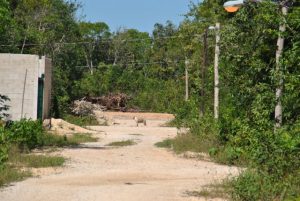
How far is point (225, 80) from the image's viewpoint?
2028 cm

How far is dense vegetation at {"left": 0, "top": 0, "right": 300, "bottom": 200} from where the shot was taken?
33.1 feet

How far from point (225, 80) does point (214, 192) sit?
30.0 feet

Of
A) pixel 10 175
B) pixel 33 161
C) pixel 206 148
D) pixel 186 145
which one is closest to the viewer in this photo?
pixel 10 175

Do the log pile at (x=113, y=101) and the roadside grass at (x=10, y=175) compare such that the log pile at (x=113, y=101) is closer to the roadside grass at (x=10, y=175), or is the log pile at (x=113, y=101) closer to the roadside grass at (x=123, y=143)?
the roadside grass at (x=123, y=143)

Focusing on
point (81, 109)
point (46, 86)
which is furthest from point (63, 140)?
point (81, 109)

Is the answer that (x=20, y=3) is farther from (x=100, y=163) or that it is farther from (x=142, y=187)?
(x=142, y=187)

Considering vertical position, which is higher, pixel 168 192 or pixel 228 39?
pixel 228 39

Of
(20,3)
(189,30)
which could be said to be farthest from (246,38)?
(20,3)

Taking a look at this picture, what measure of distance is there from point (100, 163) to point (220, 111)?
6.99 metres

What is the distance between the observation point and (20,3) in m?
52.2

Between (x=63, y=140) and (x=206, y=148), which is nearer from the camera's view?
(x=206, y=148)

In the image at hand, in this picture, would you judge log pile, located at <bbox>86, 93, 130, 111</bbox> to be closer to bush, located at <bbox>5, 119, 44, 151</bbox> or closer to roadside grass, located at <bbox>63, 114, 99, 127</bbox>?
roadside grass, located at <bbox>63, 114, 99, 127</bbox>

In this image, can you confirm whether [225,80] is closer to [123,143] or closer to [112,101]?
[123,143]

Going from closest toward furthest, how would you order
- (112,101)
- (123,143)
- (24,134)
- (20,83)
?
(24,134) → (20,83) → (123,143) → (112,101)
